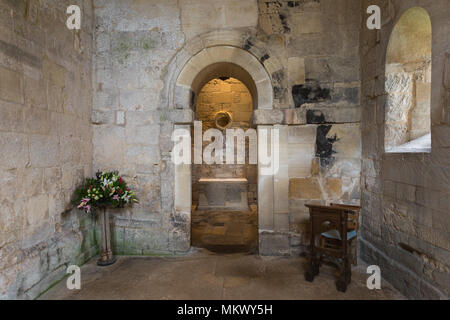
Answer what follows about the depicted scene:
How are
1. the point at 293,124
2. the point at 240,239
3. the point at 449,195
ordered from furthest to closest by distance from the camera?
the point at 240,239 < the point at 293,124 < the point at 449,195

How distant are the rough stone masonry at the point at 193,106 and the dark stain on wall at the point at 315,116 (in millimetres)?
13

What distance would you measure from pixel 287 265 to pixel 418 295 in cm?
127

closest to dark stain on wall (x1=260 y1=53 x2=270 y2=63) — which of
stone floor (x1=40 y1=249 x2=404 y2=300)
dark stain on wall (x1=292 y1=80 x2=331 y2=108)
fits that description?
dark stain on wall (x1=292 y1=80 x2=331 y2=108)

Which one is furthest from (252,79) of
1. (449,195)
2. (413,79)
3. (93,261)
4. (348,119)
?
(93,261)

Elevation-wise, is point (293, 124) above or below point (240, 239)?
above

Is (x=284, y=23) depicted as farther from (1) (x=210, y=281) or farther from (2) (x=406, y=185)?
(1) (x=210, y=281)

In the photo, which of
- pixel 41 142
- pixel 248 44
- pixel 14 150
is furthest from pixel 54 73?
pixel 248 44

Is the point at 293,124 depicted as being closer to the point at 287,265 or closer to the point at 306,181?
the point at 306,181

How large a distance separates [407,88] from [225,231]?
3362 millimetres

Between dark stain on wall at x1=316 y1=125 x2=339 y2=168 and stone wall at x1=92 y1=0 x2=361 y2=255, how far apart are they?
0.04ft

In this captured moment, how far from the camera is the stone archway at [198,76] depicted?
3.29 metres

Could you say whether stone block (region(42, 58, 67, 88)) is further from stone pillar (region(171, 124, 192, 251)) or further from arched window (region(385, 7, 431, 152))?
arched window (region(385, 7, 431, 152))

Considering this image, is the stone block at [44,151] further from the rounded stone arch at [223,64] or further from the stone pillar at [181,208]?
the rounded stone arch at [223,64]

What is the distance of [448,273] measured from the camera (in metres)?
1.96
